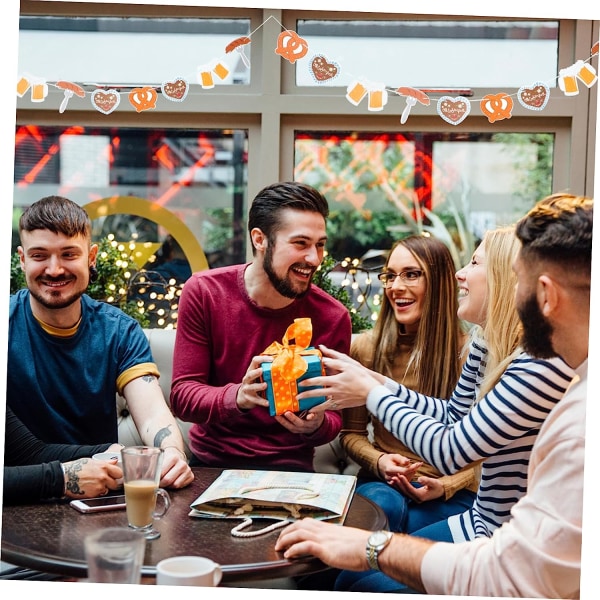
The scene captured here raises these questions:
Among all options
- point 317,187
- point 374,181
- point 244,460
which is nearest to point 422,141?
point 374,181

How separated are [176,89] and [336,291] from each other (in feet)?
2.70

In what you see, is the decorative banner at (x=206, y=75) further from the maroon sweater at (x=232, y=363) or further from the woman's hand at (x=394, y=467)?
the woman's hand at (x=394, y=467)

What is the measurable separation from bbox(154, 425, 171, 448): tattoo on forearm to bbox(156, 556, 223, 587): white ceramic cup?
802 millimetres

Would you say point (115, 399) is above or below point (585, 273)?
below

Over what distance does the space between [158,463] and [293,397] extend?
503 mm

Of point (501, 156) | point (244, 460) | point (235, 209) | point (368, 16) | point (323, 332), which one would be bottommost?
point (244, 460)

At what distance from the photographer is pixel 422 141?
250 cm

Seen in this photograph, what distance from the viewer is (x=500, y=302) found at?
1.86 meters

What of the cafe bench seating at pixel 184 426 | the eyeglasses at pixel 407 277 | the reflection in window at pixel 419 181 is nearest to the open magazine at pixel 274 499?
the cafe bench seating at pixel 184 426

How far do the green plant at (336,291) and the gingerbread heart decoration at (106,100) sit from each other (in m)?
0.83

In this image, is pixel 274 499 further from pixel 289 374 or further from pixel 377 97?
pixel 377 97

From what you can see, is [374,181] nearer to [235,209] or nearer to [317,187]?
[317,187]

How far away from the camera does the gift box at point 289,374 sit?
198 centimetres

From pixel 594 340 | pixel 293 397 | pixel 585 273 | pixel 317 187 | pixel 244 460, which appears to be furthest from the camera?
pixel 317 187
